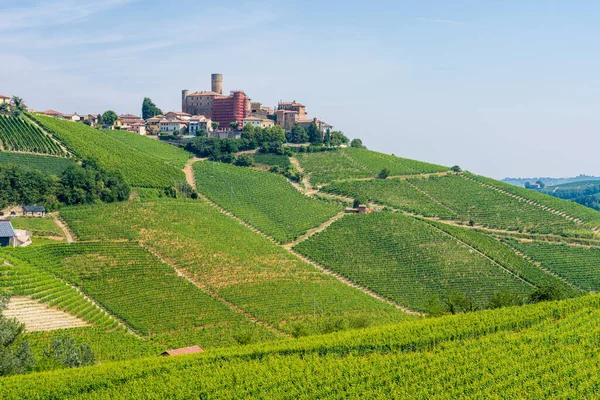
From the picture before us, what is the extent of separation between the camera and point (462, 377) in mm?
25766

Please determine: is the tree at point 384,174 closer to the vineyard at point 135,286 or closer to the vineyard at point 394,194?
the vineyard at point 394,194

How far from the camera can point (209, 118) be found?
3999 inches

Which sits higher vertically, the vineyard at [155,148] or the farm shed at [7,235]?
the vineyard at [155,148]

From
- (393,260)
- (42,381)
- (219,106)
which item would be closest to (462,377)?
(42,381)

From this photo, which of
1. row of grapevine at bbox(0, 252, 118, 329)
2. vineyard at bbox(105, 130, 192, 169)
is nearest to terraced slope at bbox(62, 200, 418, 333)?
row of grapevine at bbox(0, 252, 118, 329)

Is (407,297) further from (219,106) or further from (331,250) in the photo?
(219,106)

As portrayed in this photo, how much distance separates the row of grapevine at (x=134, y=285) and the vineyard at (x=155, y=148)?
95.5ft

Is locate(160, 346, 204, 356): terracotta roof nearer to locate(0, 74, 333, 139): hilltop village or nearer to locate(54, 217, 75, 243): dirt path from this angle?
locate(54, 217, 75, 243): dirt path

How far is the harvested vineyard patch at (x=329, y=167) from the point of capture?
79.9m

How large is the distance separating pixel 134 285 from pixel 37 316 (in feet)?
25.5

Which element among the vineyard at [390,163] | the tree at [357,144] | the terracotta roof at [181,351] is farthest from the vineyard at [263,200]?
the terracotta roof at [181,351]

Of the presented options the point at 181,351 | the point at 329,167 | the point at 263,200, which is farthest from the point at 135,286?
the point at 329,167

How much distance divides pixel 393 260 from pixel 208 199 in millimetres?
19490

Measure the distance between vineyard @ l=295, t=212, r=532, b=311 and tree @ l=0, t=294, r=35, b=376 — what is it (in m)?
27.3
